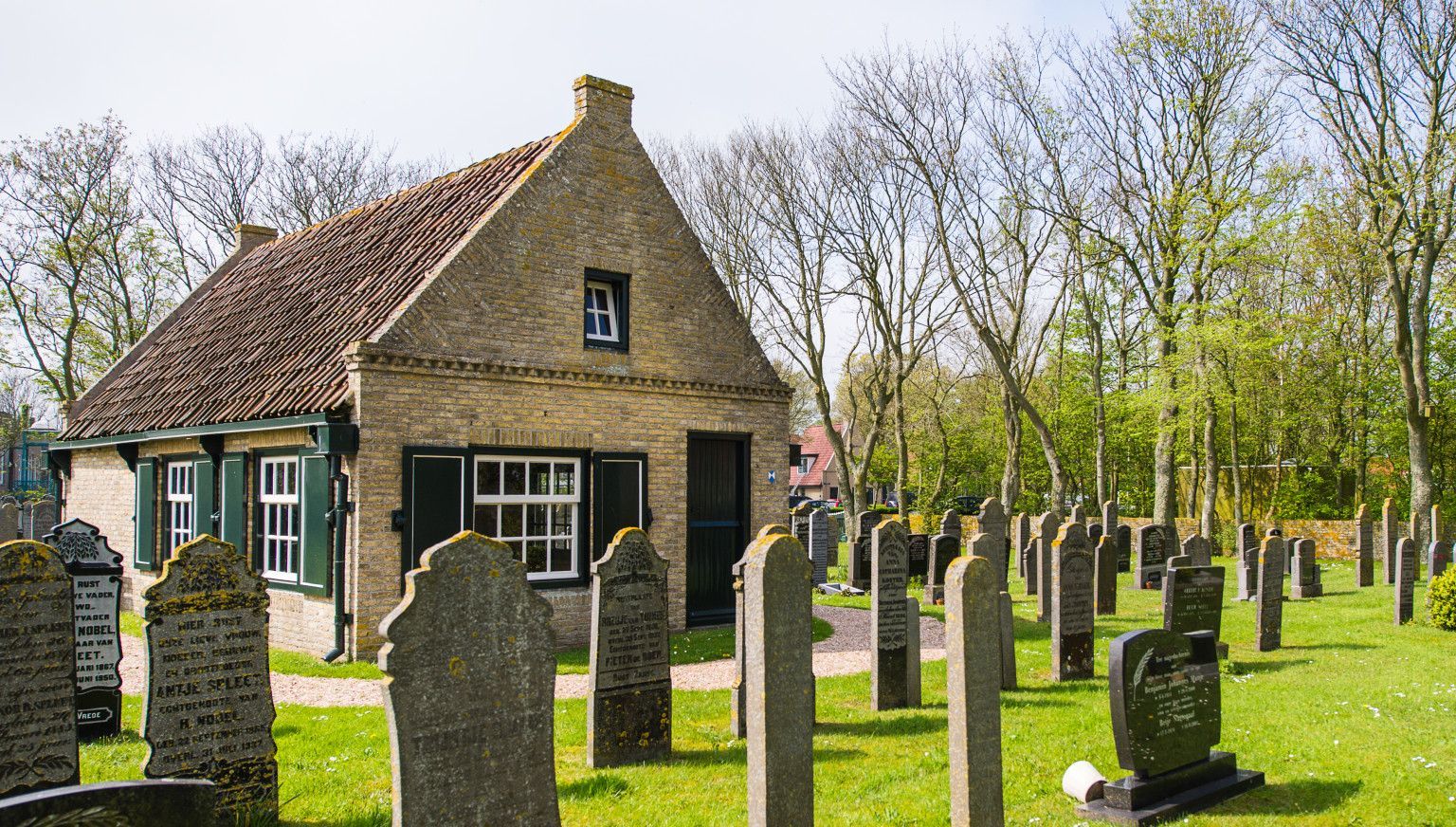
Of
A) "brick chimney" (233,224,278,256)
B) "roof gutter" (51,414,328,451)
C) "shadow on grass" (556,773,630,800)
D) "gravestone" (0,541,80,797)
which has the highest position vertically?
"brick chimney" (233,224,278,256)

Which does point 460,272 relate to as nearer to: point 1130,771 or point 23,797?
point 1130,771

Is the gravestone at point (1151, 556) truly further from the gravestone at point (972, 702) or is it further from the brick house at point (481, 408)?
the gravestone at point (972, 702)

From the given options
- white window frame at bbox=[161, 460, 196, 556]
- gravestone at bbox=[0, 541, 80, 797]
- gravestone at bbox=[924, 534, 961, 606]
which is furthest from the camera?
gravestone at bbox=[924, 534, 961, 606]

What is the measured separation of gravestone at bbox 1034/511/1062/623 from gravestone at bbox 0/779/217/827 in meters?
14.4

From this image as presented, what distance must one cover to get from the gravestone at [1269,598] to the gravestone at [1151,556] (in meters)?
7.49

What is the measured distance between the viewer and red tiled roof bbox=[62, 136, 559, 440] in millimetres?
13414

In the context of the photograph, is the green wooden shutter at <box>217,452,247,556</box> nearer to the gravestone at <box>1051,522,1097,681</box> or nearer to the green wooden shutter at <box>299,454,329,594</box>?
the green wooden shutter at <box>299,454,329,594</box>

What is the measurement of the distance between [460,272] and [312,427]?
267 centimetres

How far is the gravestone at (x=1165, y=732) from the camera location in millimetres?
6578

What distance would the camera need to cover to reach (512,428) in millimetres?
13453

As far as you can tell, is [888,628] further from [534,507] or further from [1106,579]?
[1106,579]

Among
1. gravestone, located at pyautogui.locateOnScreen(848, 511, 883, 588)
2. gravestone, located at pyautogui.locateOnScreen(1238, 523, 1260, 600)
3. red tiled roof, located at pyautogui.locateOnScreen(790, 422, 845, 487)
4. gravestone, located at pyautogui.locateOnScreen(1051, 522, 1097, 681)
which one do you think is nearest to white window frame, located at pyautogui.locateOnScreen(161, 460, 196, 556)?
gravestone, located at pyautogui.locateOnScreen(848, 511, 883, 588)

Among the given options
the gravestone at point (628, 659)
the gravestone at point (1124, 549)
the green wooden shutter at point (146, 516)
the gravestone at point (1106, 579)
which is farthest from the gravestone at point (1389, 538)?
the green wooden shutter at point (146, 516)

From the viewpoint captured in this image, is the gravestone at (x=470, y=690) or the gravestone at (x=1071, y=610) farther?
the gravestone at (x=1071, y=610)
